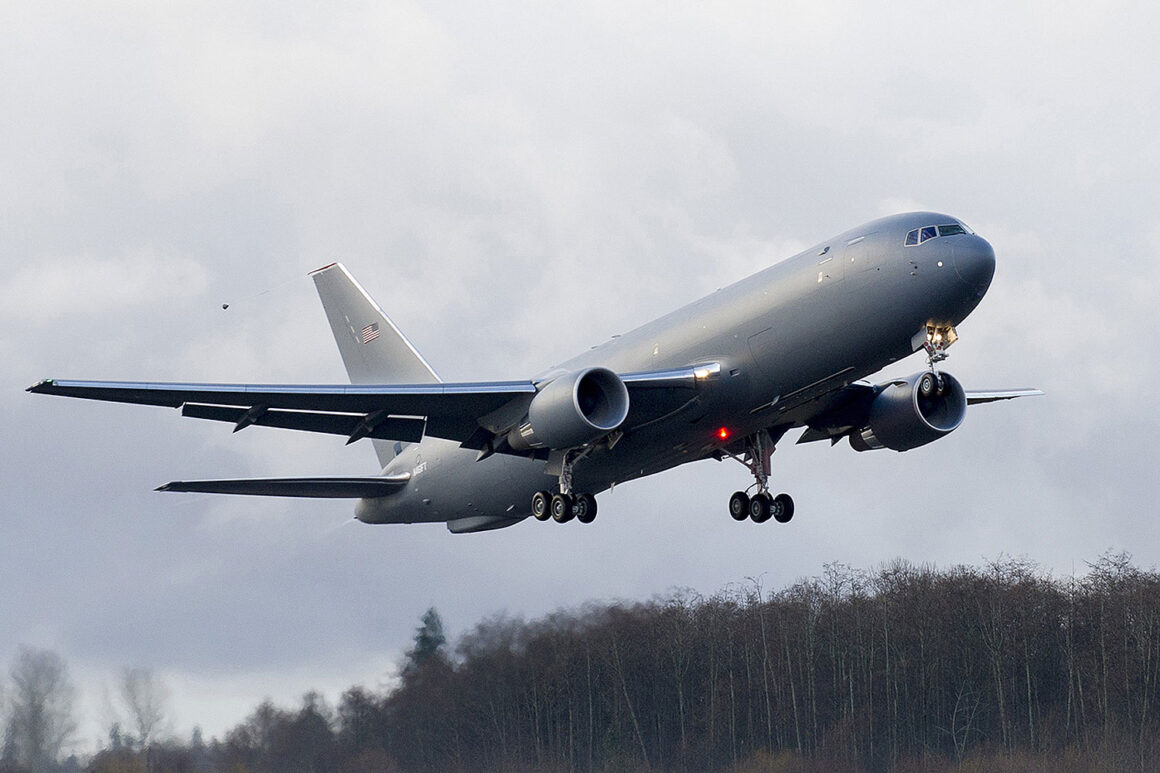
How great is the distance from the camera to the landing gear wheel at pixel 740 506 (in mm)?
37281

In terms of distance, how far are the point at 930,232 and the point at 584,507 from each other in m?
10.1

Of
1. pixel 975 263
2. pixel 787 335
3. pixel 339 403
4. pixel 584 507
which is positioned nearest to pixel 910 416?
pixel 787 335

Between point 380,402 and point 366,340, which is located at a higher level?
point 366,340

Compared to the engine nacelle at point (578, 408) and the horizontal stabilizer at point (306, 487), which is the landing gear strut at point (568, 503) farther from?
the horizontal stabilizer at point (306, 487)

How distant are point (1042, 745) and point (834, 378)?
26704 millimetres

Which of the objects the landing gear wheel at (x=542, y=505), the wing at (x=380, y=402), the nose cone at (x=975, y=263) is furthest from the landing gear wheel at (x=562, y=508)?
the nose cone at (x=975, y=263)

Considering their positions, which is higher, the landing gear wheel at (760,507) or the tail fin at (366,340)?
the tail fin at (366,340)

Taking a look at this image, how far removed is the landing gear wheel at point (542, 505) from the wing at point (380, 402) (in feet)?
6.46

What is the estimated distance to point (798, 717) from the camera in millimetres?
55594

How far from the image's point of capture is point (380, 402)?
33.4m

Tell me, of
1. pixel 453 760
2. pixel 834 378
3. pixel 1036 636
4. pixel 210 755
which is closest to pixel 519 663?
pixel 453 760

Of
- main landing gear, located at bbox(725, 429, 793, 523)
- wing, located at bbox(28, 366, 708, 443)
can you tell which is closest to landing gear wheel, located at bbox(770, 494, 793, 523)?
main landing gear, located at bbox(725, 429, 793, 523)

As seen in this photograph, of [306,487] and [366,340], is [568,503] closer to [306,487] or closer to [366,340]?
[306,487]

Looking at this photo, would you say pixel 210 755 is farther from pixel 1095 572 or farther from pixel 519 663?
pixel 1095 572
